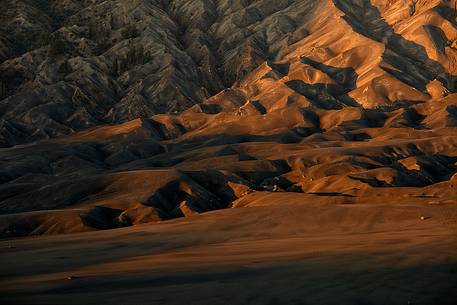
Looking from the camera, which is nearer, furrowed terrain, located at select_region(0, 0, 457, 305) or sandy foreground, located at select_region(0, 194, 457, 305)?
sandy foreground, located at select_region(0, 194, 457, 305)

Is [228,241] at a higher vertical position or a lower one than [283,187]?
higher

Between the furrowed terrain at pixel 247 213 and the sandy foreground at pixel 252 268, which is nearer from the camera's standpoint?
the sandy foreground at pixel 252 268

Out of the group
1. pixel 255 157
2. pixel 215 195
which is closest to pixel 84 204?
pixel 215 195

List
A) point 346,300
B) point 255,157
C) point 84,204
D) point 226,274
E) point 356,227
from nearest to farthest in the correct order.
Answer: point 346,300
point 226,274
point 356,227
point 84,204
point 255,157

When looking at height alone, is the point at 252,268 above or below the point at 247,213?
above

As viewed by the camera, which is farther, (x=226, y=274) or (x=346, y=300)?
(x=226, y=274)

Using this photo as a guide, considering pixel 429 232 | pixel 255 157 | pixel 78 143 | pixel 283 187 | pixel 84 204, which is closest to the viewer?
pixel 429 232

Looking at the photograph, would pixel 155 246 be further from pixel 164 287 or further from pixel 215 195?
pixel 215 195

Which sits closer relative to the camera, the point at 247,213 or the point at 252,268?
the point at 252,268
